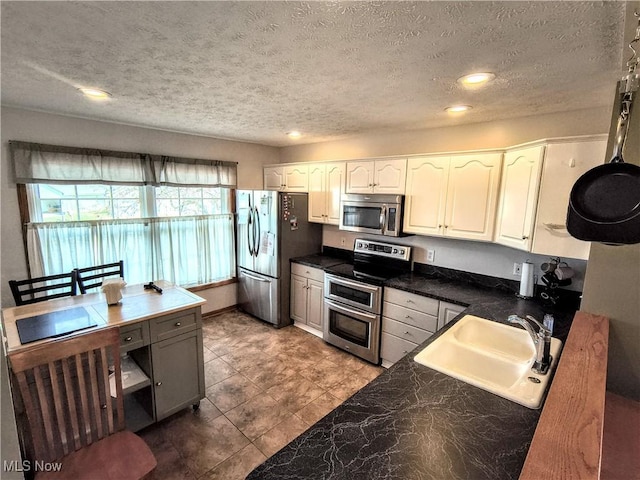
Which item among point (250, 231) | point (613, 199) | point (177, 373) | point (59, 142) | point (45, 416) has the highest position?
point (59, 142)

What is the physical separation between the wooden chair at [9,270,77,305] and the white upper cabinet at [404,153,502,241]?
124 inches

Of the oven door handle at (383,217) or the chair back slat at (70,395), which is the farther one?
the oven door handle at (383,217)

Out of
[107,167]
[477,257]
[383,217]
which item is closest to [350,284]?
[383,217]

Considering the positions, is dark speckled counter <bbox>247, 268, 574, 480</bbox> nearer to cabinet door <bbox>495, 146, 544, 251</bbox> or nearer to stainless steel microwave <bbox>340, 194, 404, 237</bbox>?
cabinet door <bbox>495, 146, 544, 251</bbox>

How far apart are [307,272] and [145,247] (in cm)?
191

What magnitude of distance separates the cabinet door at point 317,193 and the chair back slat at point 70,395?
264 centimetres

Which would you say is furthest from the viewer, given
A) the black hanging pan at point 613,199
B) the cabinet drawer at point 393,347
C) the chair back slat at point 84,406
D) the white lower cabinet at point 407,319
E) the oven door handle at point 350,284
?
the oven door handle at point 350,284

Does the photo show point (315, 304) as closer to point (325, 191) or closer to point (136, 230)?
point (325, 191)

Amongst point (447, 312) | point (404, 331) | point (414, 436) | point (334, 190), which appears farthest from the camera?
point (334, 190)

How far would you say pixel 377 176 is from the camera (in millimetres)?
3236

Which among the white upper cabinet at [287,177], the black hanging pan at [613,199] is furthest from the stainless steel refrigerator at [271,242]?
the black hanging pan at [613,199]

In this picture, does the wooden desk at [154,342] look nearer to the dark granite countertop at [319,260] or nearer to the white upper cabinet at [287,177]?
the dark granite countertop at [319,260]

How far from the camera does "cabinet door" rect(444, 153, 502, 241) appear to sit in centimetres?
252

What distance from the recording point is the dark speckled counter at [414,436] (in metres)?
0.93
